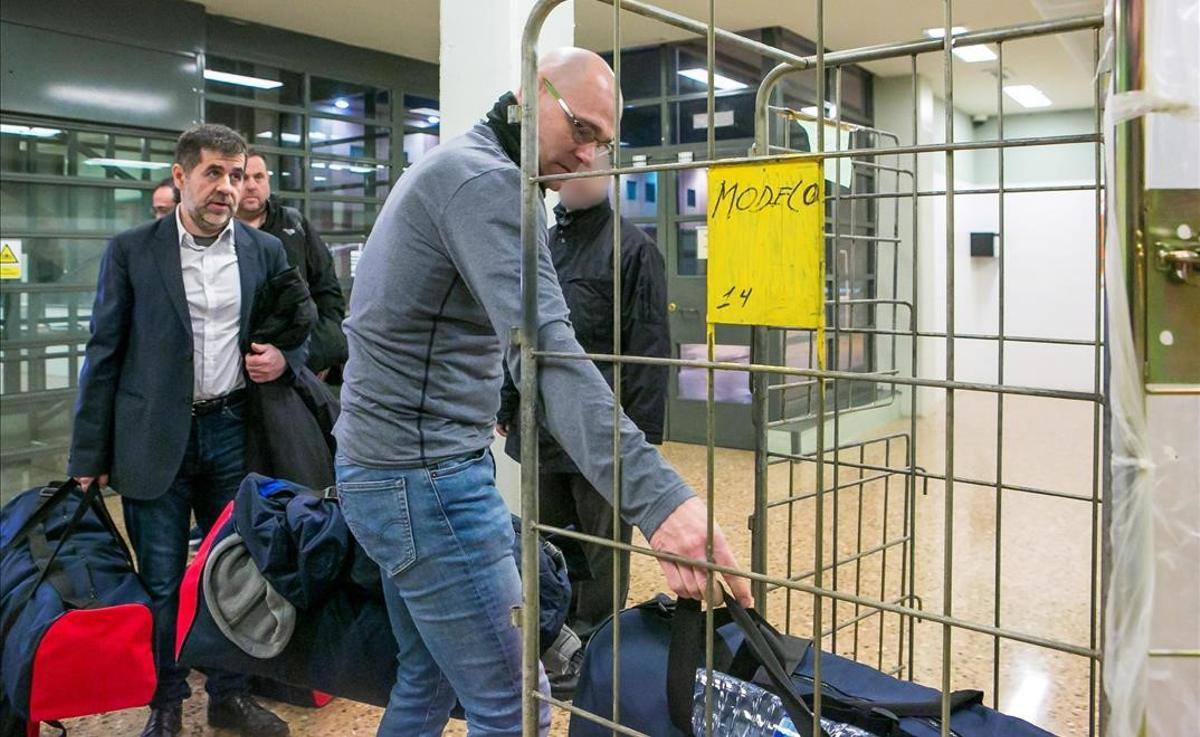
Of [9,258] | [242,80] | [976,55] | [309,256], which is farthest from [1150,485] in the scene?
[976,55]

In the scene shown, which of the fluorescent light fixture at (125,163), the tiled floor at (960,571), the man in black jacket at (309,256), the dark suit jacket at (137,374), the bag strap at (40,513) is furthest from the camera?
the fluorescent light fixture at (125,163)

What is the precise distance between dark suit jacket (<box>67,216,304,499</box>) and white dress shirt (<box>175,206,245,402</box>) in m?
0.05

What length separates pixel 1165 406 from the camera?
679 mm

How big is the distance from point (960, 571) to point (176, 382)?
2.84 meters

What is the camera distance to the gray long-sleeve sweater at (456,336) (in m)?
1.09

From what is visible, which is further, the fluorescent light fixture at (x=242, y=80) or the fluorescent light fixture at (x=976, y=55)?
the fluorescent light fixture at (x=976, y=55)

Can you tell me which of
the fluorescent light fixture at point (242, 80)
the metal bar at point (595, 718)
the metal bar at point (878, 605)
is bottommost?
the metal bar at point (595, 718)

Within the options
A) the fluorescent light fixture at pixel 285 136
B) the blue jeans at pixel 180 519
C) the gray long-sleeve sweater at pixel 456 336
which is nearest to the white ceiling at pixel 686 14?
the fluorescent light fixture at pixel 285 136

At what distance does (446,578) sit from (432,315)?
1.30 ft

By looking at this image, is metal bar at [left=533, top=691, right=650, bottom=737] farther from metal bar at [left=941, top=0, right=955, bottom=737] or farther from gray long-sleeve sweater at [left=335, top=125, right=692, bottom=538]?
metal bar at [left=941, top=0, right=955, bottom=737]

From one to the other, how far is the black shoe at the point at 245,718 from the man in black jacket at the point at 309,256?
3.24 ft

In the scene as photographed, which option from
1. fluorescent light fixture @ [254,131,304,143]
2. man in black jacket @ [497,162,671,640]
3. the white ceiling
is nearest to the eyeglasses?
man in black jacket @ [497,162,671,640]

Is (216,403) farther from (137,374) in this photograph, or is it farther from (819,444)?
(819,444)

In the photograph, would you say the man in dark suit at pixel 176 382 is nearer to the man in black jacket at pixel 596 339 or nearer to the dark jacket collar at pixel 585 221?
the man in black jacket at pixel 596 339
